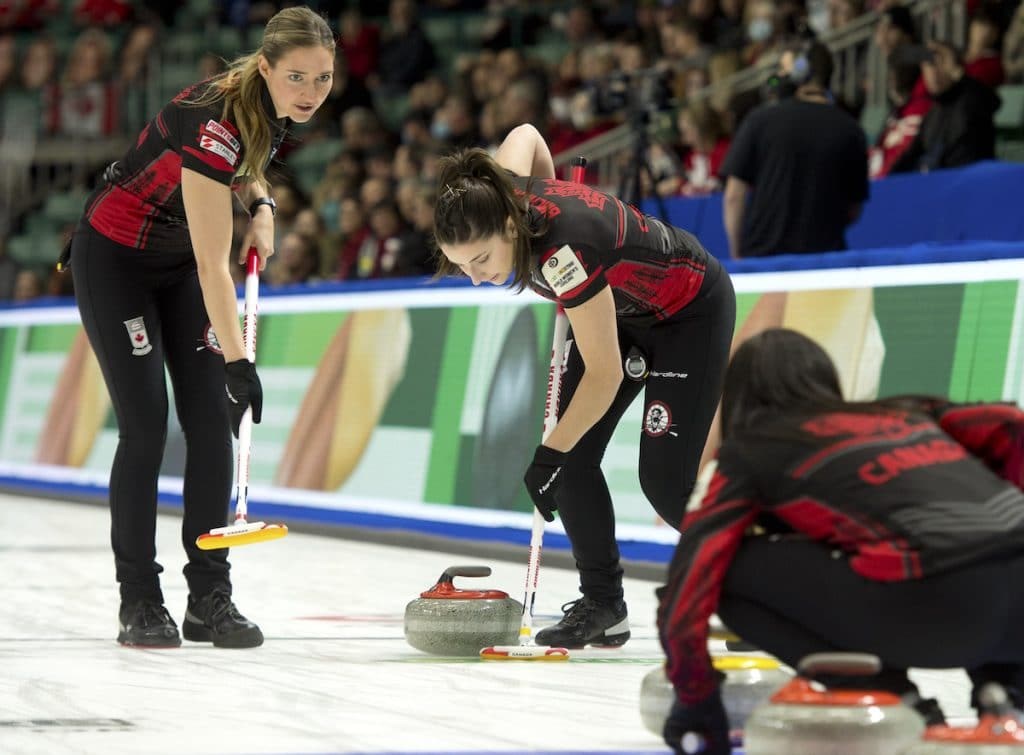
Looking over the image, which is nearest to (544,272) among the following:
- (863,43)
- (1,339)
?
(863,43)

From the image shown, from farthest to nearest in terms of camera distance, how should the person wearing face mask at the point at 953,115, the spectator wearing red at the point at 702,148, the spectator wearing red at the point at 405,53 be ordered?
the spectator wearing red at the point at 405,53
the spectator wearing red at the point at 702,148
the person wearing face mask at the point at 953,115

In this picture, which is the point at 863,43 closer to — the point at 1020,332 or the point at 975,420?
the point at 1020,332

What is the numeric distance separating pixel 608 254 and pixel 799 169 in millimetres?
3412

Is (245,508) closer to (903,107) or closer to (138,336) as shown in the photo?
(138,336)

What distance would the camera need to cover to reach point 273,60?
14.3 feet

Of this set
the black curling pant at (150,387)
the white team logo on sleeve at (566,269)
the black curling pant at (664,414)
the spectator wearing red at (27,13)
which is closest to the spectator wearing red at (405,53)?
the spectator wearing red at (27,13)

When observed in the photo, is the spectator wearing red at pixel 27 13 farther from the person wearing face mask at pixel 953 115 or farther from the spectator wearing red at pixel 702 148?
the person wearing face mask at pixel 953 115

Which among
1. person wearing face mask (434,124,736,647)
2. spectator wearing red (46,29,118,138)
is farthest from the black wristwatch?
spectator wearing red (46,29,118,138)

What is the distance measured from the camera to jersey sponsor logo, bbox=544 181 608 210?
164 inches

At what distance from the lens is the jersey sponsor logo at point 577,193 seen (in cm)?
417

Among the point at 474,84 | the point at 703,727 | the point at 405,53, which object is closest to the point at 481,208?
the point at 703,727

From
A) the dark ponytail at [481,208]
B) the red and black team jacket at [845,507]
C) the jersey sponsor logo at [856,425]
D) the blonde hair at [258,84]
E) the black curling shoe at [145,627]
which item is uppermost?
the blonde hair at [258,84]

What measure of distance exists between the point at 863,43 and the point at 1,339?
6.32 metres

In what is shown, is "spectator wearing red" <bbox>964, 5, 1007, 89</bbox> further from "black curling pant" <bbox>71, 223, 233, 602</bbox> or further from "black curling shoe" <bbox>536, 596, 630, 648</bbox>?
"black curling pant" <bbox>71, 223, 233, 602</bbox>
